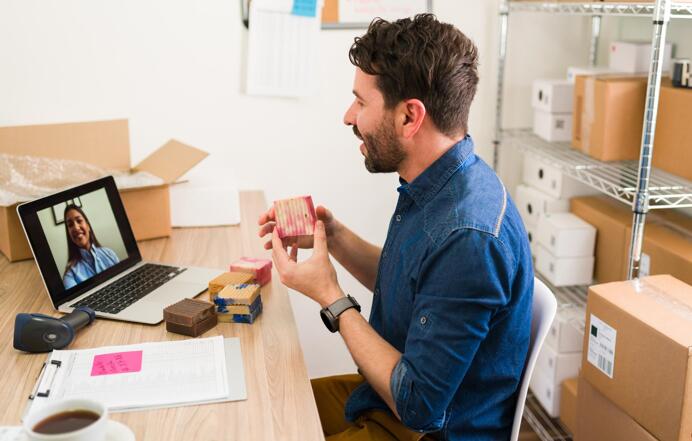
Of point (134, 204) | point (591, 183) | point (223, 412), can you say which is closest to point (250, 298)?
point (223, 412)

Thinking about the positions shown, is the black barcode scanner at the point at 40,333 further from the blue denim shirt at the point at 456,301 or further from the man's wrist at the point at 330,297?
the blue denim shirt at the point at 456,301

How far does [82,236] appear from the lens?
1.66 meters

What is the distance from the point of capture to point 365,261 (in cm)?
171

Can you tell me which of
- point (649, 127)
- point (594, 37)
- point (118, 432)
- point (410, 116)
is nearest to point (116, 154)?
point (410, 116)

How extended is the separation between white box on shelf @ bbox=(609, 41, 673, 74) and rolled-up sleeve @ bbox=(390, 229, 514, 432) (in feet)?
4.29

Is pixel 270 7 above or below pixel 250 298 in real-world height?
above

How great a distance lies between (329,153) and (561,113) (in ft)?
2.58

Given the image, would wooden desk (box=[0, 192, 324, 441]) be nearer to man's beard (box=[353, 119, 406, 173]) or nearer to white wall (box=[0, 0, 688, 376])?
man's beard (box=[353, 119, 406, 173])

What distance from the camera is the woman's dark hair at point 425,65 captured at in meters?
1.31

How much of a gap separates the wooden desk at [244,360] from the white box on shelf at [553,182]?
3.48 feet

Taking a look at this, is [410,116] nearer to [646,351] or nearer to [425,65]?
[425,65]

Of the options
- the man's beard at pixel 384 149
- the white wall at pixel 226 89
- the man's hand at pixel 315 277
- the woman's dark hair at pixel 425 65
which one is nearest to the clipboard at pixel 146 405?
the man's hand at pixel 315 277

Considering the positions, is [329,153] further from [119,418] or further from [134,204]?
[119,418]

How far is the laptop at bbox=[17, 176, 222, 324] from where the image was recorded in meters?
1.54
